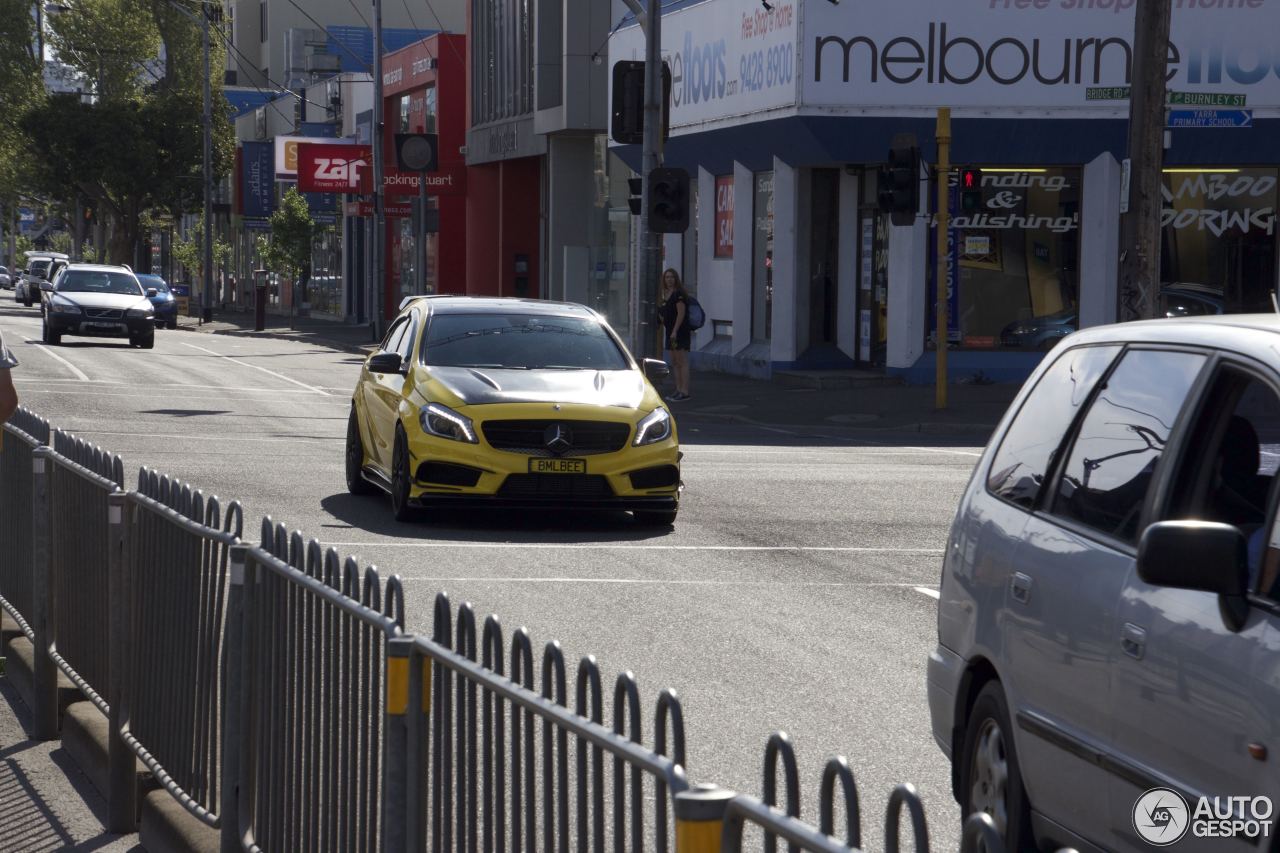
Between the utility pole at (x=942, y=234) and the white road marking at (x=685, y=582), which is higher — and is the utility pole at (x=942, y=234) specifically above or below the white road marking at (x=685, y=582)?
above

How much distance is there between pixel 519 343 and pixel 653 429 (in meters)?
1.59

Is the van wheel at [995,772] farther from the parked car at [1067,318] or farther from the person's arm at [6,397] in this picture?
the parked car at [1067,318]

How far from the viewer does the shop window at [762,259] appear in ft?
104

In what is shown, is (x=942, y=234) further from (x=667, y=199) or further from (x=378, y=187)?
(x=378, y=187)

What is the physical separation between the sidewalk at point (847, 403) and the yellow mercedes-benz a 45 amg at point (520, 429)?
364 inches

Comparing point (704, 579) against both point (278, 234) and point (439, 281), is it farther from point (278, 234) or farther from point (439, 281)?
point (278, 234)

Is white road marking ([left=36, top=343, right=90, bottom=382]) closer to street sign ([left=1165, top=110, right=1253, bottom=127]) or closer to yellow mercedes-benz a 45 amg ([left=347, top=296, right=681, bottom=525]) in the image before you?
yellow mercedes-benz a 45 amg ([left=347, top=296, right=681, bottom=525])

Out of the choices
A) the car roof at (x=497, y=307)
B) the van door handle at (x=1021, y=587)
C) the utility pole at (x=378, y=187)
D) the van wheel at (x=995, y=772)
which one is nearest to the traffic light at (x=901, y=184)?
the car roof at (x=497, y=307)

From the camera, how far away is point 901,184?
76.0 ft

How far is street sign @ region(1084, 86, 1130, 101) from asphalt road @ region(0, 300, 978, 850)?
752 centimetres

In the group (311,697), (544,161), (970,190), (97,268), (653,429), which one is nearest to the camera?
(311,697)

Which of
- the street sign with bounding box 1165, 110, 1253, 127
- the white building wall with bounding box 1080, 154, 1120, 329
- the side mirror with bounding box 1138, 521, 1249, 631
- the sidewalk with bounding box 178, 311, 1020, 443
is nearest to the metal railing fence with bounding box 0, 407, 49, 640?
the side mirror with bounding box 1138, 521, 1249, 631

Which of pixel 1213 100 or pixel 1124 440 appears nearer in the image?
pixel 1124 440

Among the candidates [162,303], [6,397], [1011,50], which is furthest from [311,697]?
[162,303]
